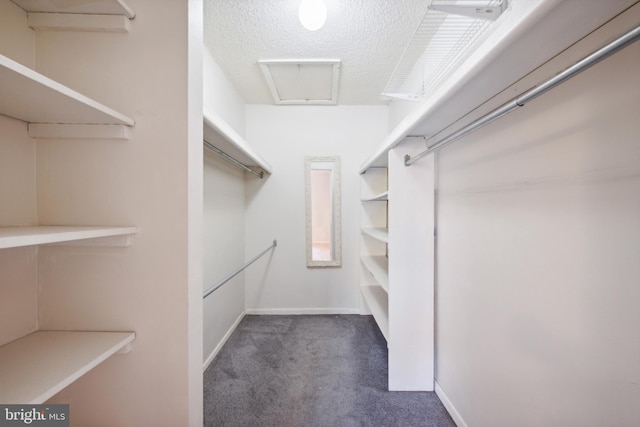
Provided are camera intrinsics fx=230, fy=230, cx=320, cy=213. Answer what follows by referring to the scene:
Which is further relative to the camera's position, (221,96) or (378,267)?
(378,267)

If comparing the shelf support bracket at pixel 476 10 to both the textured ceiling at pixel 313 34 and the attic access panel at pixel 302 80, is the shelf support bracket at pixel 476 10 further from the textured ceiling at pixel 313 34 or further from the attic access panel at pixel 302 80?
the attic access panel at pixel 302 80

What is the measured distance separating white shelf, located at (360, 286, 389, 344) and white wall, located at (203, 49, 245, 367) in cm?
139

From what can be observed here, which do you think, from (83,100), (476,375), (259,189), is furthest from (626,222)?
(259,189)

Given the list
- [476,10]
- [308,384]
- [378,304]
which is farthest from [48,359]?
[378,304]

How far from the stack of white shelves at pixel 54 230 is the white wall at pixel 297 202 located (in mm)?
1993

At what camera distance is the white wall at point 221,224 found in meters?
1.85

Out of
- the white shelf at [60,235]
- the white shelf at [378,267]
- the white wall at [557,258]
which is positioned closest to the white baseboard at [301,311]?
the white shelf at [378,267]

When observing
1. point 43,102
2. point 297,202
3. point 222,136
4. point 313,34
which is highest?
point 313,34

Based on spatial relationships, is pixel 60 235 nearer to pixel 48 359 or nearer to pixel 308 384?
pixel 48 359

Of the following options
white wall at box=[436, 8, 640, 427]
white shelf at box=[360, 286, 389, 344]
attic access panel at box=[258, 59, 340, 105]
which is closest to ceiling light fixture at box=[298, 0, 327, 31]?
A: attic access panel at box=[258, 59, 340, 105]

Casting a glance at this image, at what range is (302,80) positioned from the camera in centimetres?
218

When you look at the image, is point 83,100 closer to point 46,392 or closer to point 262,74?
point 46,392

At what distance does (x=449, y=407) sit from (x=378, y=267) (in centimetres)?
108

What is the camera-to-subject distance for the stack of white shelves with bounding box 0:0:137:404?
531 mm
